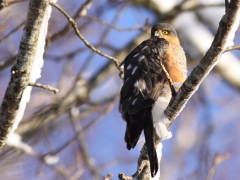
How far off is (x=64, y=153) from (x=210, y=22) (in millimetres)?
3221

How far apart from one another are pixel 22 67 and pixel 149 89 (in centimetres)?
103

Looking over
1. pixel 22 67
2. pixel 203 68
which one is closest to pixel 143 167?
pixel 203 68

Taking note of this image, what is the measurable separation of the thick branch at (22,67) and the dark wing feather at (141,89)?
83cm

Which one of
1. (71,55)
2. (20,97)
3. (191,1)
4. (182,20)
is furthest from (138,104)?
(182,20)

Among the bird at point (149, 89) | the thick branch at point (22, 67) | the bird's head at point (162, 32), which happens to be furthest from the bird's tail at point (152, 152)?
the bird's head at point (162, 32)

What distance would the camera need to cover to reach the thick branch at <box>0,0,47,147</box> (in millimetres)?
2551

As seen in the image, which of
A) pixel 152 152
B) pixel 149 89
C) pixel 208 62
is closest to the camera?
pixel 208 62

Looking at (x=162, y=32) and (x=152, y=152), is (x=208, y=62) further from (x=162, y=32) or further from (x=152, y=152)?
(x=162, y=32)

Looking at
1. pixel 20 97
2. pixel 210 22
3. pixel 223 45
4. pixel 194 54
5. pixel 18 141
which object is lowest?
pixel 223 45

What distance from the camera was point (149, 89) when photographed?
3.32 metres

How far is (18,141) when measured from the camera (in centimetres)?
421

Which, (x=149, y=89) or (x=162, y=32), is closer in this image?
(x=149, y=89)

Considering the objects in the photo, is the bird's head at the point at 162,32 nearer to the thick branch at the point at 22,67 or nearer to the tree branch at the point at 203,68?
the tree branch at the point at 203,68

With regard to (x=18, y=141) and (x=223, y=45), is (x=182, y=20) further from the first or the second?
(x=223, y=45)
